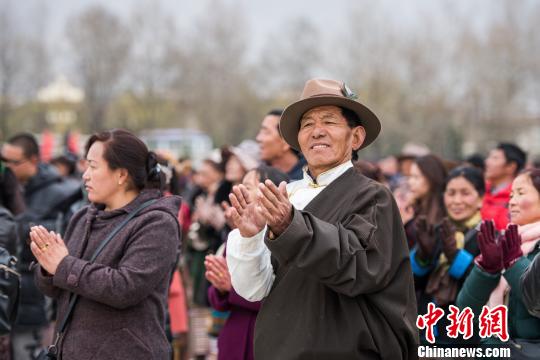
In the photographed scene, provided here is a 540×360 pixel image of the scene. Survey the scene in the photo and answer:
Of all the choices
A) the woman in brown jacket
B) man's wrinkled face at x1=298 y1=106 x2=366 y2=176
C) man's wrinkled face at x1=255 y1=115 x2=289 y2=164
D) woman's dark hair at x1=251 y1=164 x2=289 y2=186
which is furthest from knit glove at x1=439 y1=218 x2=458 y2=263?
the woman in brown jacket

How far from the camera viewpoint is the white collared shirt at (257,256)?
2.78 m

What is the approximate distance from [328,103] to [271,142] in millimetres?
2310

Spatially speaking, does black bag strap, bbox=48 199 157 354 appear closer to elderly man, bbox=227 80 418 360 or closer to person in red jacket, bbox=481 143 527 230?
elderly man, bbox=227 80 418 360

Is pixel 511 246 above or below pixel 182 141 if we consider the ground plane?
above

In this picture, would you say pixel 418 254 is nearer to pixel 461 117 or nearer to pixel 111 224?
pixel 111 224

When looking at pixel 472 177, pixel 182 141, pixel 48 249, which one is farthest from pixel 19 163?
pixel 182 141

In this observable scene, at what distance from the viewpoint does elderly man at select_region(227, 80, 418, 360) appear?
248 centimetres

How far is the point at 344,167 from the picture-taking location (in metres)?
2.98

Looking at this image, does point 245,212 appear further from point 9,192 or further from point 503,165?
point 503,165

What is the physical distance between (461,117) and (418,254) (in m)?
31.2

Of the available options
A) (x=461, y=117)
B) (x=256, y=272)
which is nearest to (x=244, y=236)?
(x=256, y=272)

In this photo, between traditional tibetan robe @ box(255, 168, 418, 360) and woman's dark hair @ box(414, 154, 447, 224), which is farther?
woman's dark hair @ box(414, 154, 447, 224)

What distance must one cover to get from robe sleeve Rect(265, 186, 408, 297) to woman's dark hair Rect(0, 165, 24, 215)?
12.4 ft

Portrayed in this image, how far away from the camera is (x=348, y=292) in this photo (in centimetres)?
258
